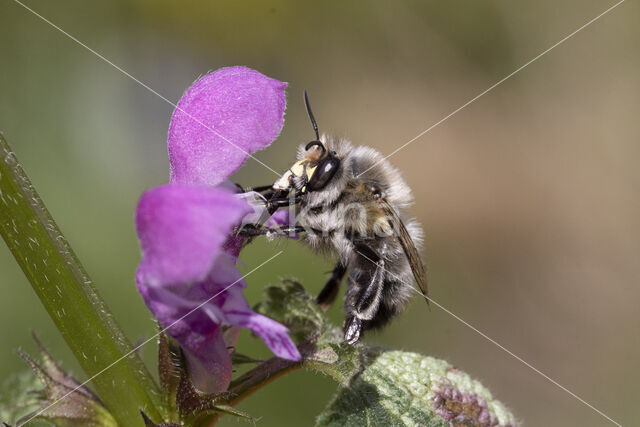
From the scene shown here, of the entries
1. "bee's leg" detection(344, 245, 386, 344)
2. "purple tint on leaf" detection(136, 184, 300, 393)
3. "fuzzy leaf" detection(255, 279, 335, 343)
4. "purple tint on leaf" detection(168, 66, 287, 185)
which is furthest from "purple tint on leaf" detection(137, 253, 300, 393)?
"bee's leg" detection(344, 245, 386, 344)

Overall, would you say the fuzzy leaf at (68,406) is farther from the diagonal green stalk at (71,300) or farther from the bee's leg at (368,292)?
the bee's leg at (368,292)

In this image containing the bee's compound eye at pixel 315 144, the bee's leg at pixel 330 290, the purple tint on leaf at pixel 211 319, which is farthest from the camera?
the bee's leg at pixel 330 290

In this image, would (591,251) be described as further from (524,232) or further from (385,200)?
(385,200)

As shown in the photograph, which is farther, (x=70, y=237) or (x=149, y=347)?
(x=70, y=237)

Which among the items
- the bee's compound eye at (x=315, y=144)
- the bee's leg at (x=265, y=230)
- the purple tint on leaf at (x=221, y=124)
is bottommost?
the bee's leg at (x=265, y=230)

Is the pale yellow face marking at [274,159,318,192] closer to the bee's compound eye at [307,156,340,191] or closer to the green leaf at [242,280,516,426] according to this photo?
the bee's compound eye at [307,156,340,191]

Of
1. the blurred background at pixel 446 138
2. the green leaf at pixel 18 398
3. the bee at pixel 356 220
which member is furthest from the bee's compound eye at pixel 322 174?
the blurred background at pixel 446 138

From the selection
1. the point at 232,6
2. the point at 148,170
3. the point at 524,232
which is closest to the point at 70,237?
the point at 148,170
